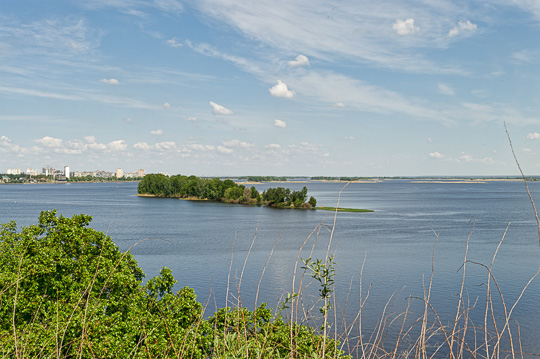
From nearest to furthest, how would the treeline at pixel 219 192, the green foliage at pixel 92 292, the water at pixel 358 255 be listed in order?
the green foliage at pixel 92 292 → the water at pixel 358 255 → the treeline at pixel 219 192

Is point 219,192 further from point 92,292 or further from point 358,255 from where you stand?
point 92,292

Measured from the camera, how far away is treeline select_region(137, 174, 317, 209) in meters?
110

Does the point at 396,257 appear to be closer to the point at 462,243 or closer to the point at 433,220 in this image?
the point at 462,243

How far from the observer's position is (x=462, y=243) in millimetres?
57125

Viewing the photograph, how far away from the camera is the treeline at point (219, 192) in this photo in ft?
361

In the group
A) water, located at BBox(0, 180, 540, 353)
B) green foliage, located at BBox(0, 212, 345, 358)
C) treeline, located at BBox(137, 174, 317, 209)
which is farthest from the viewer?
treeline, located at BBox(137, 174, 317, 209)

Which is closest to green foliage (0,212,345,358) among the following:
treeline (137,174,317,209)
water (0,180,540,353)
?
water (0,180,540,353)

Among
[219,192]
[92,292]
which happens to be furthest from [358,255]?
[219,192]

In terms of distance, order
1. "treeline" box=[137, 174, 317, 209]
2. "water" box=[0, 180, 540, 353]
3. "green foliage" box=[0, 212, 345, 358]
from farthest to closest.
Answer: "treeline" box=[137, 174, 317, 209] → "water" box=[0, 180, 540, 353] → "green foliage" box=[0, 212, 345, 358]

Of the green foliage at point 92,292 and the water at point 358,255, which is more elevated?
the green foliage at point 92,292

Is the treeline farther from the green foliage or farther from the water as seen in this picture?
the green foliage

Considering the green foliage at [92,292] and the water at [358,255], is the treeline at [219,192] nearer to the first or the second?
the water at [358,255]

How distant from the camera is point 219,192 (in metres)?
130

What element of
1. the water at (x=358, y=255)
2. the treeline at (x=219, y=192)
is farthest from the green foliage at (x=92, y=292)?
the treeline at (x=219, y=192)
